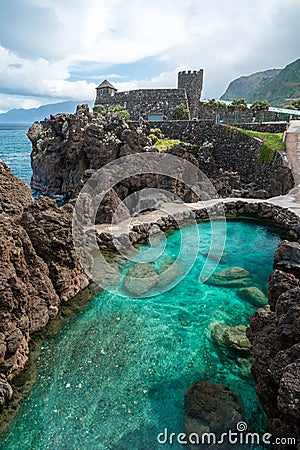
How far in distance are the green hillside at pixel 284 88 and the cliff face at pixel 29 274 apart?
11563cm

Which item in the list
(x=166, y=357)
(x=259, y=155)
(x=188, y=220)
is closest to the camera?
(x=166, y=357)

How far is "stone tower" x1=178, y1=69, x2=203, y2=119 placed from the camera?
5416 cm

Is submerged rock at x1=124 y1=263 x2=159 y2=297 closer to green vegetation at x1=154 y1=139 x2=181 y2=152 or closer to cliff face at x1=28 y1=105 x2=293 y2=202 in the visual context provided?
cliff face at x1=28 y1=105 x2=293 y2=202

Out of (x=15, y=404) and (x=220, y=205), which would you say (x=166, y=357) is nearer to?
(x=15, y=404)

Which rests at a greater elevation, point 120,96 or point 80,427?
point 120,96

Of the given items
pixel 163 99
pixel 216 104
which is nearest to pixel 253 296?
pixel 216 104

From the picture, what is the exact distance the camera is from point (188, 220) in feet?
90.7

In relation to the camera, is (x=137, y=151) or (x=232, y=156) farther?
(x=232, y=156)

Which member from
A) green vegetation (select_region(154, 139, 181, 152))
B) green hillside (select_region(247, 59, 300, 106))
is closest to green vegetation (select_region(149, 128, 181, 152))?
green vegetation (select_region(154, 139, 181, 152))

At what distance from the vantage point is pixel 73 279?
621 inches

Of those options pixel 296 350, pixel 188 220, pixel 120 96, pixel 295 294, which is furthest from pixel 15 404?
pixel 120 96

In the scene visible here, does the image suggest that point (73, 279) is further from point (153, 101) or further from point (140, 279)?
point (153, 101)

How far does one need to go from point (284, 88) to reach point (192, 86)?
88.0 meters

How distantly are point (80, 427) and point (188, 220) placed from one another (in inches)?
798
